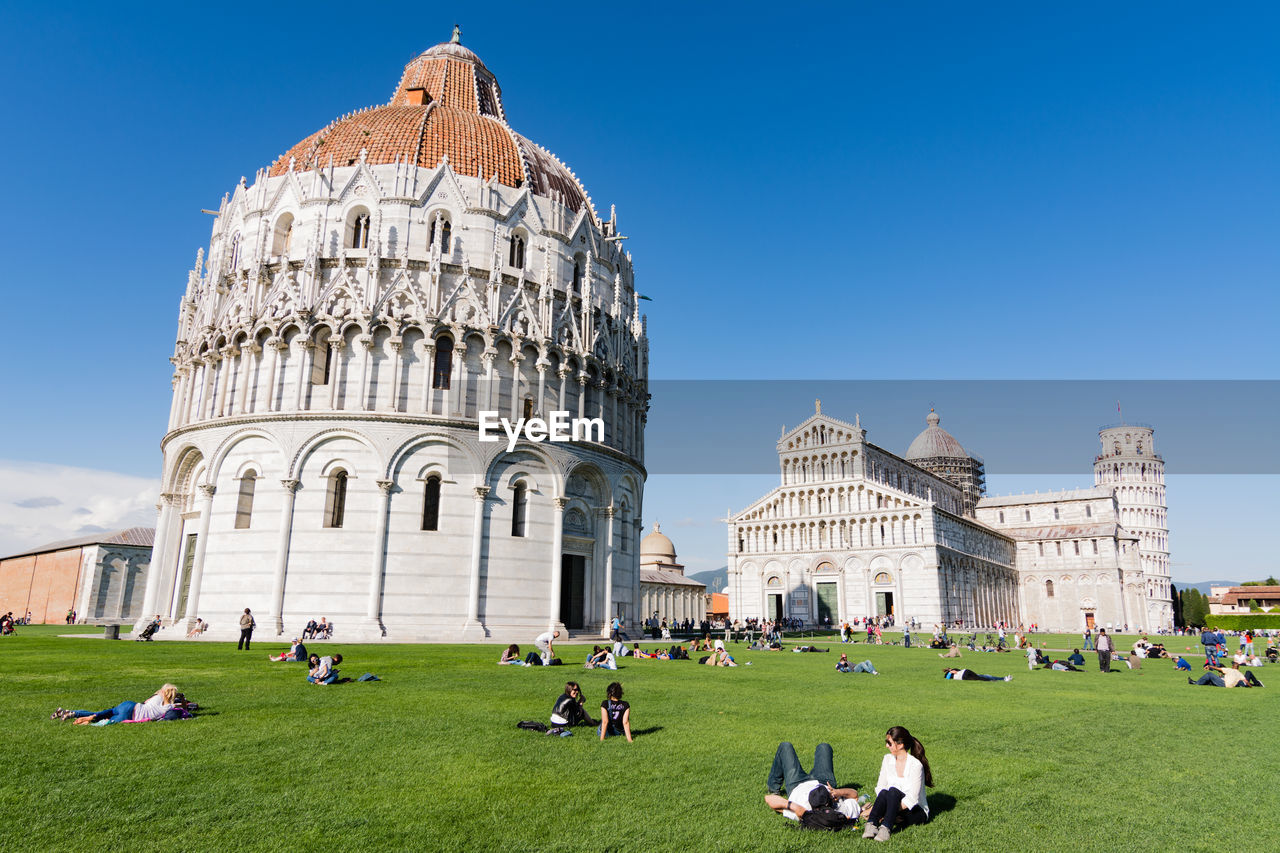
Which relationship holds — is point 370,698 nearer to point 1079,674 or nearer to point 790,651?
point 1079,674

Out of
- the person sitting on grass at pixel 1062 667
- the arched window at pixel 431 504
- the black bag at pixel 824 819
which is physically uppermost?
the arched window at pixel 431 504

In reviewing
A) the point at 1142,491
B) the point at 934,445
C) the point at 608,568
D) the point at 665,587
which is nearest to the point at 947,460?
the point at 934,445

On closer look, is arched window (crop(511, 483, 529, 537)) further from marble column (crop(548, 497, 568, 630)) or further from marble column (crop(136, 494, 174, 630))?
marble column (crop(136, 494, 174, 630))

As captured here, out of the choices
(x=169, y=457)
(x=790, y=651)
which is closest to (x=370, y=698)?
(x=790, y=651)

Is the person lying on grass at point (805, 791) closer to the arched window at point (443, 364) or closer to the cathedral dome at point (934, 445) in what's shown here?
the arched window at point (443, 364)

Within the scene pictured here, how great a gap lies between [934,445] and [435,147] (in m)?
89.8

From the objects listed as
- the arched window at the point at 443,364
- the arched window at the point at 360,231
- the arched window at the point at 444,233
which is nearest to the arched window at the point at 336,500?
the arched window at the point at 443,364

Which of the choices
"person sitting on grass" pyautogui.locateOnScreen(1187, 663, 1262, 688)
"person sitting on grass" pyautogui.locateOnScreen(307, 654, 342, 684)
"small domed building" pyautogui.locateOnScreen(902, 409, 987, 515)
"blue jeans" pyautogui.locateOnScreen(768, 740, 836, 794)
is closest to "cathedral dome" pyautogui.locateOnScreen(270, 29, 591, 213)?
"person sitting on grass" pyautogui.locateOnScreen(307, 654, 342, 684)

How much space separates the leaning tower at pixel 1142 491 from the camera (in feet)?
361

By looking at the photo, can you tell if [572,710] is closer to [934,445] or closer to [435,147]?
[435,147]

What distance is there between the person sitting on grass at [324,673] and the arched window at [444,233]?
2272cm

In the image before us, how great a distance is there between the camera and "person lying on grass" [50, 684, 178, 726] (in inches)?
447

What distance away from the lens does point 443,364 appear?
33.7 metres

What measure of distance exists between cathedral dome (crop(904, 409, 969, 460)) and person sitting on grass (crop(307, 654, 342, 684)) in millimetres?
103614
